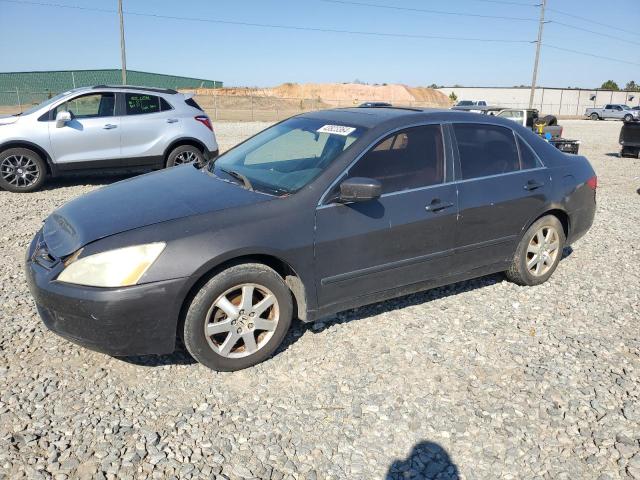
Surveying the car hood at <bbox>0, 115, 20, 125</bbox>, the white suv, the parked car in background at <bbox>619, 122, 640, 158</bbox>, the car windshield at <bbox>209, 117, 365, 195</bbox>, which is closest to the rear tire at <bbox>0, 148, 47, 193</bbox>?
the white suv

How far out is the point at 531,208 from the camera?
4418 millimetres

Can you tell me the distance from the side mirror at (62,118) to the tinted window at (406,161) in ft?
21.1

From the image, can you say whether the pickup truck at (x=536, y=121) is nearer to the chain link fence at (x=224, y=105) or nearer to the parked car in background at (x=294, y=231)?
the chain link fence at (x=224, y=105)

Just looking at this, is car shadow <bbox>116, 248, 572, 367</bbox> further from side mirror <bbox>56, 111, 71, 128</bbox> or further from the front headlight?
side mirror <bbox>56, 111, 71, 128</bbox>

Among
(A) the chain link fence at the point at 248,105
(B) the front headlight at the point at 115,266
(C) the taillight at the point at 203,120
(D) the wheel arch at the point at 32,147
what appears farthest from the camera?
(A) the chain link fence at the point at 248,105

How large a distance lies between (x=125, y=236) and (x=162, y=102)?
672 cm

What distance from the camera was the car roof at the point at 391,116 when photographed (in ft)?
12.7

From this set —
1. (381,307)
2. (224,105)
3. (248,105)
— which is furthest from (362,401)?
(248,105)

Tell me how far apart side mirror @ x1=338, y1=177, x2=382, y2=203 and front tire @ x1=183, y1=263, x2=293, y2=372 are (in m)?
0.71

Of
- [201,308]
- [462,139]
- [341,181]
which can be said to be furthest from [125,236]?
[462,139]

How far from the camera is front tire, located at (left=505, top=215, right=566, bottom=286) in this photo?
454cm

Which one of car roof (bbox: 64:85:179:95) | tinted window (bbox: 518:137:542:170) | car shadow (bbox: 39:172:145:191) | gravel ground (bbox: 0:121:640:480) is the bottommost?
gravel ground (bbox: 0:121:640:480)

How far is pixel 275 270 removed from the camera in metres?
3.37

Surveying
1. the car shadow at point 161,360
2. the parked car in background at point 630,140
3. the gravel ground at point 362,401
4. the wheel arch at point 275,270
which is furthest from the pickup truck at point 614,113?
the car shadow at point 161,360
